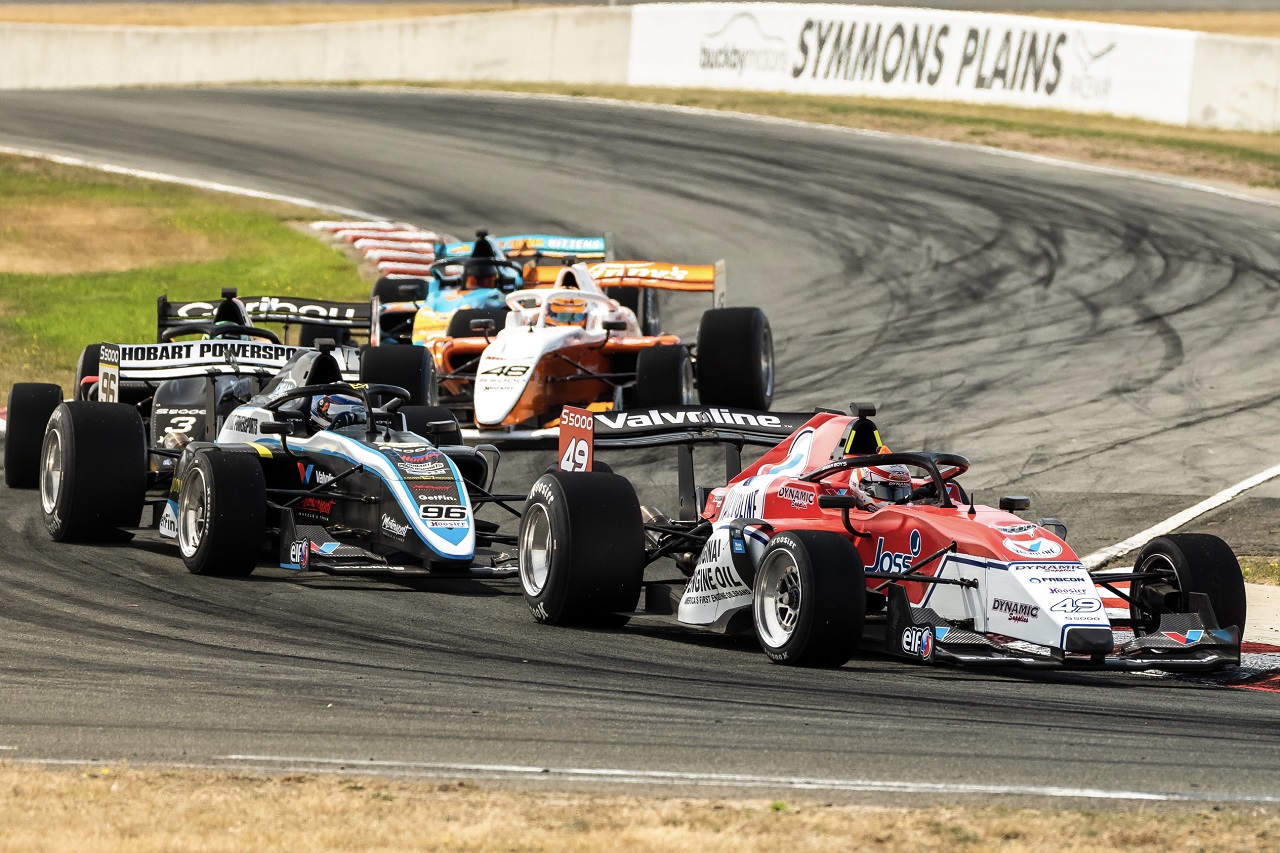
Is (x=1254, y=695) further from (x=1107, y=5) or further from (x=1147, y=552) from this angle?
(x=1107, y=5)

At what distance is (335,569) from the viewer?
13133mm

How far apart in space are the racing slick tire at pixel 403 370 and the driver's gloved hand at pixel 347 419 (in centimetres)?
326

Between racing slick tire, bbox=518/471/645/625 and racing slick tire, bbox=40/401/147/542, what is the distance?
165 inches

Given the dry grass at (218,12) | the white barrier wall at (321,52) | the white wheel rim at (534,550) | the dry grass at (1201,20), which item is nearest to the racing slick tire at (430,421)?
the white wheel rim at (534,550)

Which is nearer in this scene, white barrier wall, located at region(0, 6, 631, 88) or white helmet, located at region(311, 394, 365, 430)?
white helmet, located at region(311, 394, 365, 430)

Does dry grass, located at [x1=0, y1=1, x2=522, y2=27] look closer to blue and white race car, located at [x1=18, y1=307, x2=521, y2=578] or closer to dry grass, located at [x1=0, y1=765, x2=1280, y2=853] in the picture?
blue and white race car, located at [x1=18, y1=307, x2=521, y2=578]

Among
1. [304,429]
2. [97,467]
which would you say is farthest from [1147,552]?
[97,467]

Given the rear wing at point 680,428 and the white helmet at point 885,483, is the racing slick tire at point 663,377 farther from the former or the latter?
the white helmet at point 885,483

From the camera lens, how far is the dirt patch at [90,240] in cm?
3030

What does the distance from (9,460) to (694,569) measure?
23.8 feet

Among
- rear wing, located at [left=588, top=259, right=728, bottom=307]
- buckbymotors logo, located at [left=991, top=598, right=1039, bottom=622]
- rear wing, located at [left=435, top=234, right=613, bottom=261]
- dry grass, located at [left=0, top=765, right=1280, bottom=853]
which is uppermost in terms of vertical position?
rear wing, located at [left=435, top=234, right=613, bottom=261]

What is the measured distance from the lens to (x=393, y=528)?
13.3m

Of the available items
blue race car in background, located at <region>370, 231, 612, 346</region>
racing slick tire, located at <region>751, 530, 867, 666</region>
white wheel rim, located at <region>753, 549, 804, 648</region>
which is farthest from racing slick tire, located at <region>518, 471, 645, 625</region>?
blue race car in background, located at <region>370, 231, 612, 346</region>

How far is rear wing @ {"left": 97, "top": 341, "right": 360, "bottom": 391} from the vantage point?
15906 mm
